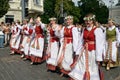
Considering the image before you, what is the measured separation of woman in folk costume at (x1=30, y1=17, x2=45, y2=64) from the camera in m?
12.3

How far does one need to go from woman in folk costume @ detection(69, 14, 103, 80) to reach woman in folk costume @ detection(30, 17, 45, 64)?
148 inches

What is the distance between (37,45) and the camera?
496 inches

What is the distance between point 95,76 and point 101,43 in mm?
780

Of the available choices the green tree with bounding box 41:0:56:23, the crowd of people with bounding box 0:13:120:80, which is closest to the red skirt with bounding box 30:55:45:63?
the crowd of people with bounding box 0:13:120:80

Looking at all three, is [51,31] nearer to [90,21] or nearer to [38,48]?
[38,48]

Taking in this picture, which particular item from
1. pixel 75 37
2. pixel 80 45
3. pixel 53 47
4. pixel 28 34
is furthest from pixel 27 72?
pixel 80 45

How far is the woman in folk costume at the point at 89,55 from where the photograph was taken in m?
8.24

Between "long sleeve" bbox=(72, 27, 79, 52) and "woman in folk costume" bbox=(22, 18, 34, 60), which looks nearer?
"long sleeve" bbox=(72, 27, 79, 52)

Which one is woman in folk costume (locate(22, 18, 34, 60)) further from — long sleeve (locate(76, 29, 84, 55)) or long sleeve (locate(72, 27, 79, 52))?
long sleeve (locate(76, 29, 84, 55))

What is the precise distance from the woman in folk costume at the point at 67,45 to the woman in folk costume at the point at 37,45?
71.8 inches

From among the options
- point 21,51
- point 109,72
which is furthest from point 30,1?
point 109,72

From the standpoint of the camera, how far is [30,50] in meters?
13.1

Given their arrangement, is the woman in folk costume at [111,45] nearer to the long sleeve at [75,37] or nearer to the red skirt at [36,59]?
the red skirt at [36,59]

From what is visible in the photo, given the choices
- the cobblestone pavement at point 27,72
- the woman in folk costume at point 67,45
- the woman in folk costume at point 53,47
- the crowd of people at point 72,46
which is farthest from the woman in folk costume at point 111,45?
the woman in folk costume at point 67,45
